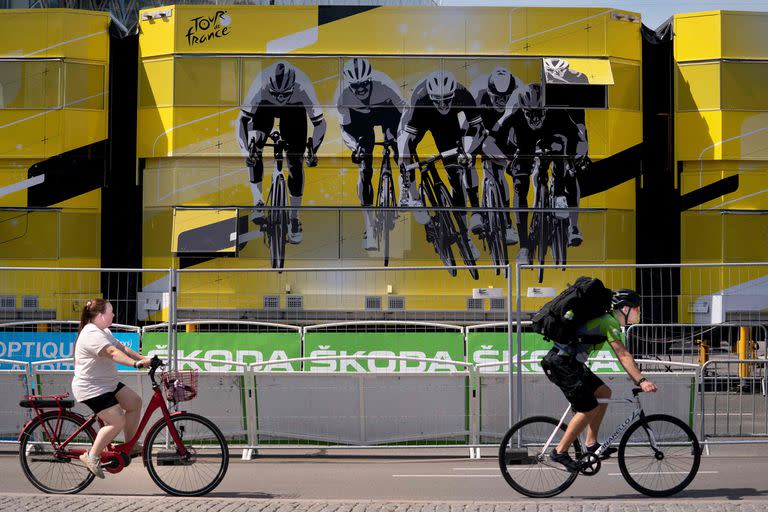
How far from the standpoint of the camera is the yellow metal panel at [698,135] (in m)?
19.4

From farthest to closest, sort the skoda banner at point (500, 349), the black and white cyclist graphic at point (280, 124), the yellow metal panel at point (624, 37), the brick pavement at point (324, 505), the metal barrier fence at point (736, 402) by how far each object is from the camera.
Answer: the yellow metal panel at point (624, 37) < the black and white cyclist graphic at point (280, 124) < the skoda banner at point (500, 349) < the metal barrier fence at point (736, 402) < the brick pavement at point (324, 505)

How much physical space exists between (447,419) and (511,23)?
10.3 m

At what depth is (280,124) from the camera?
19.1m

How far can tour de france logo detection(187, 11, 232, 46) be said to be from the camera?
1914cm

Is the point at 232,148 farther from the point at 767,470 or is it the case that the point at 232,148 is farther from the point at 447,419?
the point at 767,470

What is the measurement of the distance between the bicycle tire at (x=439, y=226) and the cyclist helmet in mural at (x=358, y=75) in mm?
1958

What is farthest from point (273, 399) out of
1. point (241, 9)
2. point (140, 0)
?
point (140, 0)

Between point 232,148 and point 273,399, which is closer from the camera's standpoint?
point 273,399

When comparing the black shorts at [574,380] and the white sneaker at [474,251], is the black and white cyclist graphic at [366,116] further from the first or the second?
the black shorts at [574,380]

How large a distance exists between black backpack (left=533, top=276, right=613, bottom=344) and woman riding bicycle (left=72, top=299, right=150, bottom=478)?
305 cm

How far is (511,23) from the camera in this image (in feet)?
63.0

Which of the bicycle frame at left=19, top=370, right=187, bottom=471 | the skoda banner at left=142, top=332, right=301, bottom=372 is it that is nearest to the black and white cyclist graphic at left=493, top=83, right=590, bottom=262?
the skoda banner at left=142, top=332, right=301, bottom=372

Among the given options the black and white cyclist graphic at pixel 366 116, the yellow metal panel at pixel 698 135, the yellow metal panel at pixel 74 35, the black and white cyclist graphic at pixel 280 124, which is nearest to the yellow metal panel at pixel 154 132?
the black and white cyclist graphic at pixel 280 124

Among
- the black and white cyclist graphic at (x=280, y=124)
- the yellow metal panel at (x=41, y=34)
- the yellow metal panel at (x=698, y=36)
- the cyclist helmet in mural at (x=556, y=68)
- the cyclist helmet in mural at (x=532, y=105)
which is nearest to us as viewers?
the cyclist helmet in mural at (x=556, y=68)
